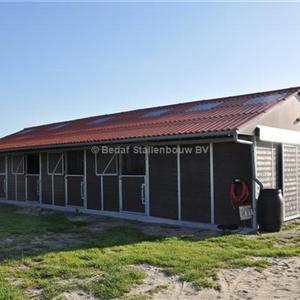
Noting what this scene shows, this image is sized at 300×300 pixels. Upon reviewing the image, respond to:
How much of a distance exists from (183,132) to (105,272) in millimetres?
4639

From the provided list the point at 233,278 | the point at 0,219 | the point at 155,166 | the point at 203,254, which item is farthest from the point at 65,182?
the point at 233,278

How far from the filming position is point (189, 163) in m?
9.93

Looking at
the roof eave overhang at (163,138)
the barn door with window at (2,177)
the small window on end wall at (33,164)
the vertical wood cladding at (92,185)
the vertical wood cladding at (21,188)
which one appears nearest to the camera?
the roof eave overhang at (163,138)

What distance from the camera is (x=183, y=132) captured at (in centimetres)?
965

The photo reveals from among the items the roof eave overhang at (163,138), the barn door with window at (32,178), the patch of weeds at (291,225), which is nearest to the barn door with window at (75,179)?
the roof eave overhang at (163,138)

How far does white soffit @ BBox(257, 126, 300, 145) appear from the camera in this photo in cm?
948

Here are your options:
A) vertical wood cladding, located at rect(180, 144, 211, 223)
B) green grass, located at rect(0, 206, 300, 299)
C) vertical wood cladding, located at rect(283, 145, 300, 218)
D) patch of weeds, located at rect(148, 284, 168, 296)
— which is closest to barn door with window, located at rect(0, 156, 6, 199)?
green grass, located at rect(0, 206, 300, 299)

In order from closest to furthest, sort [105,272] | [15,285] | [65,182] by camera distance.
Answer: [15,285] < [105,272] < [65,182]

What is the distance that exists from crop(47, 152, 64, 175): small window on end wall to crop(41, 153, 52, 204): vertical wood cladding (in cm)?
21

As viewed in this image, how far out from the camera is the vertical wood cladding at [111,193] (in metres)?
11.7

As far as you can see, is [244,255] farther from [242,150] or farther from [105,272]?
A: [242,150]

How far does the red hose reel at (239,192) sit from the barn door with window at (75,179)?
5218mm

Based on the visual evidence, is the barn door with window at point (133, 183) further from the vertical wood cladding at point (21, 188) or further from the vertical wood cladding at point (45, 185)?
the vertical wood cladding at point (21, 188)

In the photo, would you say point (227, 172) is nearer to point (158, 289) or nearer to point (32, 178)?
point (158, 289)
